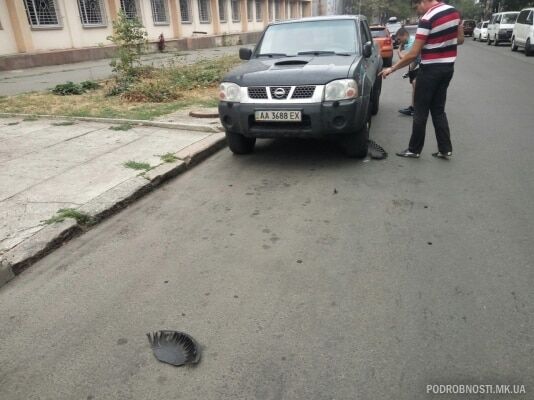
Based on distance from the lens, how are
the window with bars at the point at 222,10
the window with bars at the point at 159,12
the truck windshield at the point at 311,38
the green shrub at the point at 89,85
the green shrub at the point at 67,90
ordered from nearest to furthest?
1. the truck windshield at the point at 311,38
2. the green shrub at the point at 67,90
3. the green shrub at the point at 89,85
4. the window with bars at the point at 159,12
5. the window with bars at the point at 222,10

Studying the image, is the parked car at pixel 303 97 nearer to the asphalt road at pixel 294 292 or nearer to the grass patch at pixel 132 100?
the asphalt road at pixel 294 292

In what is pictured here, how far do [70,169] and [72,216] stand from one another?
148 cm

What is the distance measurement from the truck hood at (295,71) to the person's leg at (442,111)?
1036 mm

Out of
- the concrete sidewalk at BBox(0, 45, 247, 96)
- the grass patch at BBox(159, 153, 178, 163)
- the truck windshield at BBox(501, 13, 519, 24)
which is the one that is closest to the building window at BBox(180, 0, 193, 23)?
the concrete sidewalk at BBox(0, 45, 247, 96)

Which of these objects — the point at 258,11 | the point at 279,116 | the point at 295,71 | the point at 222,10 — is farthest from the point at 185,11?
the point at 279,116

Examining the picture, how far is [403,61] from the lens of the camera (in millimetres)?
4914

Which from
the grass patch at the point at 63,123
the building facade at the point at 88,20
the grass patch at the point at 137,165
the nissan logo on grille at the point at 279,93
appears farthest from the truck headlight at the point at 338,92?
the building facade at the point at 88,20

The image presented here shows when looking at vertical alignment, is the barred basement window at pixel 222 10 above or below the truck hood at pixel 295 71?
above

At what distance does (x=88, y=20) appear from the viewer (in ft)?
61.7

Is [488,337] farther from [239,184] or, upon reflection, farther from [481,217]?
[239,184]

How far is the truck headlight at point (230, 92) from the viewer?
5023mm

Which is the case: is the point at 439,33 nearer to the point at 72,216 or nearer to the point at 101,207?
the point at 101,207

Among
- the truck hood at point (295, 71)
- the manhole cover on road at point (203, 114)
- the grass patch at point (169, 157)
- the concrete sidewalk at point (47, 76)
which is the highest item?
the truck hood at point (295, 71)

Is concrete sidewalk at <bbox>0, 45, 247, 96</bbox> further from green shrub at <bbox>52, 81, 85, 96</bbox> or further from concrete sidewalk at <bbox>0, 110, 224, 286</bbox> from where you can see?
concrete sidewalk at <bbox>0, 110, 224, 286</bbox>
